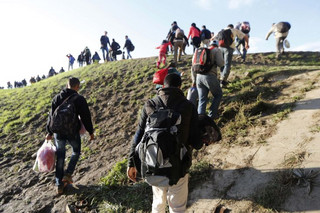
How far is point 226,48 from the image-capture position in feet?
22.0

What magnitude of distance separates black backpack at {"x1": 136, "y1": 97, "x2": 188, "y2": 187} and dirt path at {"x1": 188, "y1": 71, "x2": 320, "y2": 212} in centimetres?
141

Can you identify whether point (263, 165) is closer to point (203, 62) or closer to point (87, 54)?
point (203, 62)

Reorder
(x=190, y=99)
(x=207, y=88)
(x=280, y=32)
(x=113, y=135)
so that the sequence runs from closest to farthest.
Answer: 1. (x=207, y=88)
2. (x=190, y=99)
3. (x=113, y=135)
4. (x=280, y=32)

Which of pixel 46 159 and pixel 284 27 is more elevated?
pixel 284 27

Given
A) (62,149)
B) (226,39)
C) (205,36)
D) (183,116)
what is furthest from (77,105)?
(205,36)

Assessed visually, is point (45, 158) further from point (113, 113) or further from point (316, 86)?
point (316, 86)

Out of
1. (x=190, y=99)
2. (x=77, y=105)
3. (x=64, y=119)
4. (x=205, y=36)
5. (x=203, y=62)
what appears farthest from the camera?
(x=205, y=36)

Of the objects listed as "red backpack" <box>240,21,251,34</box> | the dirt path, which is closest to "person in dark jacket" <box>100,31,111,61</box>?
"red backpack" <box>240,21,251,34</box>

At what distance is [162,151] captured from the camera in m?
2.29

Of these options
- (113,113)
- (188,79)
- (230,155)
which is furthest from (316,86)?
(113,113)

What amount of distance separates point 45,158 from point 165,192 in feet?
9.61

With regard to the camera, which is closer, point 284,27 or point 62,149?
point 62,149

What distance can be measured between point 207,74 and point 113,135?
12.0ft

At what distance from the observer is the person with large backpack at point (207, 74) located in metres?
4.81
